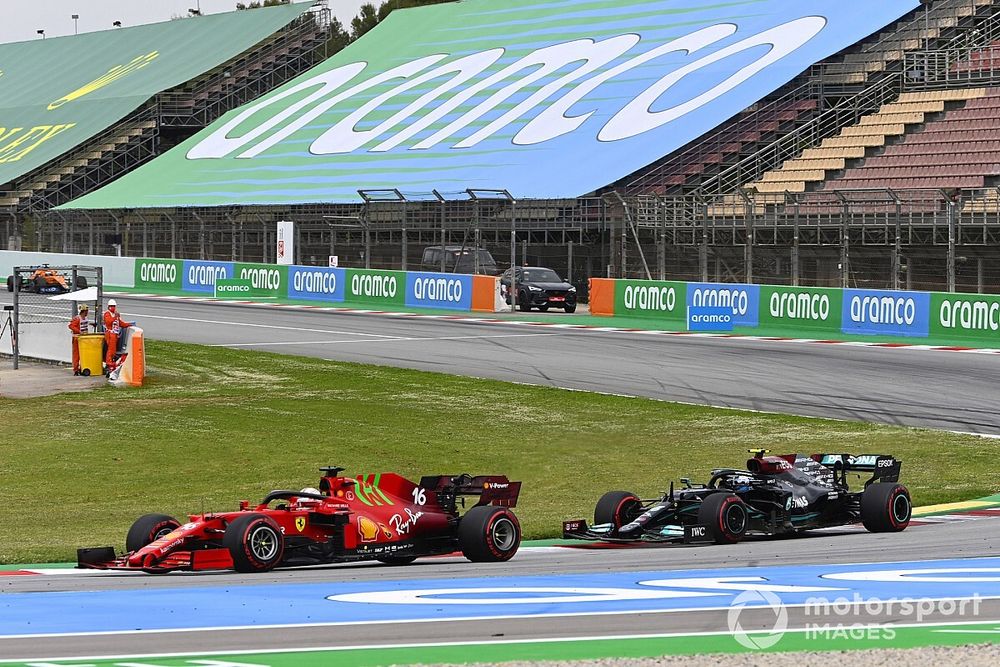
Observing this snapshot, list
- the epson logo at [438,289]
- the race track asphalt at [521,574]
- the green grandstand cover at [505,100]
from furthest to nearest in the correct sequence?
1. the green grandstand cover at [505,100]
2. the epson logo at [438,289]
3. the race track asphalt at [521,574]

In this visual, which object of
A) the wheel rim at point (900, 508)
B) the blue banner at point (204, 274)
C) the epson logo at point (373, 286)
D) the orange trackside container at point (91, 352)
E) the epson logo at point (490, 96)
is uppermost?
the epson logo at point (490, 96)

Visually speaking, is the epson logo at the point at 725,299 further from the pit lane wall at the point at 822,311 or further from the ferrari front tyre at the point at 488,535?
the ferrari front tyre at the point at 488,535

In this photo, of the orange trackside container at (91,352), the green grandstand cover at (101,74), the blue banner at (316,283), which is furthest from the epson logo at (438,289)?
the green grandstand cover at (101,74)

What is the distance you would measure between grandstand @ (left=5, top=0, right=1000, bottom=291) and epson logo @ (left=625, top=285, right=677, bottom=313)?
1.72 meters

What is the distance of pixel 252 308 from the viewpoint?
154 ft

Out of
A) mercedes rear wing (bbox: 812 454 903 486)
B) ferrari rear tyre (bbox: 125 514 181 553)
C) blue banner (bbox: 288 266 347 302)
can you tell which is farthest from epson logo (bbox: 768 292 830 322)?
ferrari rear tyre (bbox: 125 514 181 553)

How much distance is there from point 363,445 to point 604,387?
6.85 m

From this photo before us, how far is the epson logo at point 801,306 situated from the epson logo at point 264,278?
20772 mm

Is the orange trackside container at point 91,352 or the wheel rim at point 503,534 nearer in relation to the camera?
the wheel rim at point 503,534

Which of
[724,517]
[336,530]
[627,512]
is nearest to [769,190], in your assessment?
[627,512]

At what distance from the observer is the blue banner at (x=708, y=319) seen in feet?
123

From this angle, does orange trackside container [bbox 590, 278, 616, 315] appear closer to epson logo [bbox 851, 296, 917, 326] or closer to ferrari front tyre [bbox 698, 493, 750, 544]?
epson logo [bbox 851, 296, 917, 326]

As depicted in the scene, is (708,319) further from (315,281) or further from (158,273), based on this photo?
(158,273)

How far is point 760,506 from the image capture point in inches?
509
